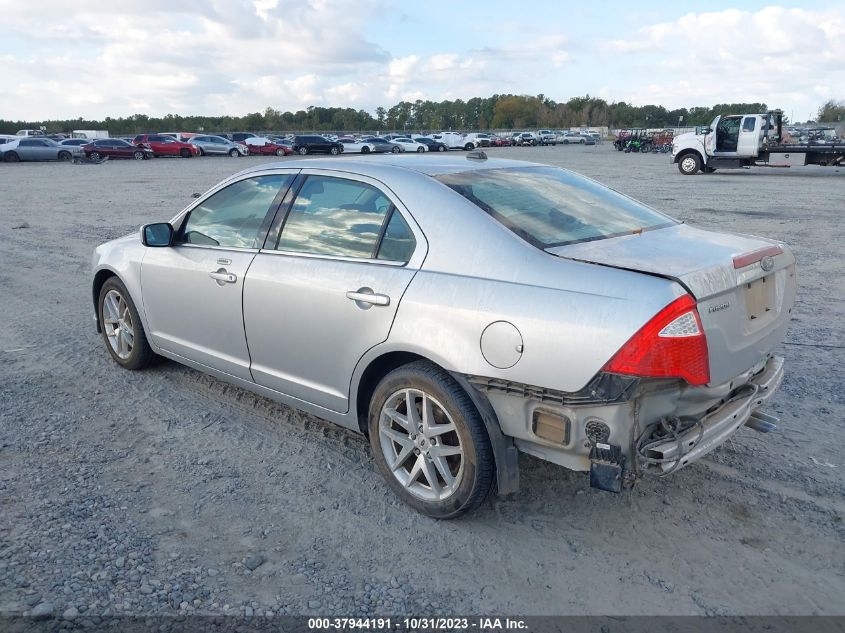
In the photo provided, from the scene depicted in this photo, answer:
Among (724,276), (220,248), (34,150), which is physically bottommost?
(34,150)

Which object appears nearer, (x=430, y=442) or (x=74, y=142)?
(x=430, y=442)

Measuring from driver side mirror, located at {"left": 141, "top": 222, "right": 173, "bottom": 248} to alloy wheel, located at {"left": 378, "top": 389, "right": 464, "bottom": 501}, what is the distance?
7.08 ft

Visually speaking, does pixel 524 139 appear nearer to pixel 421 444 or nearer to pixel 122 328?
pixel 122 328

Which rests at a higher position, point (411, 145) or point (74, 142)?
point (74, 142)

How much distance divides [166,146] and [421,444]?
48.1 metres

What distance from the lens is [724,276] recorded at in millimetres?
2938

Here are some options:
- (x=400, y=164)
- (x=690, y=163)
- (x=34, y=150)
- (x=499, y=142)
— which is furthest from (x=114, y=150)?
(x=400, y=164)

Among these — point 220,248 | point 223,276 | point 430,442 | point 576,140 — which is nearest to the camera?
point 430,442

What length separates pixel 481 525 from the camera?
10.9ft

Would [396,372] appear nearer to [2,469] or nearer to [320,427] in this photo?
[320,427]

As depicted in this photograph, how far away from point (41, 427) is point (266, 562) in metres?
2.24

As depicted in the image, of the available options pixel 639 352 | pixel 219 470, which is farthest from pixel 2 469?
pixel 639 352

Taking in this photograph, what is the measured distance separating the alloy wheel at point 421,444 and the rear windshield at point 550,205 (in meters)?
0.93

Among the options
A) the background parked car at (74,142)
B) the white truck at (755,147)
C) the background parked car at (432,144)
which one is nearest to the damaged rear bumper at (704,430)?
the white truck at (755,147)
